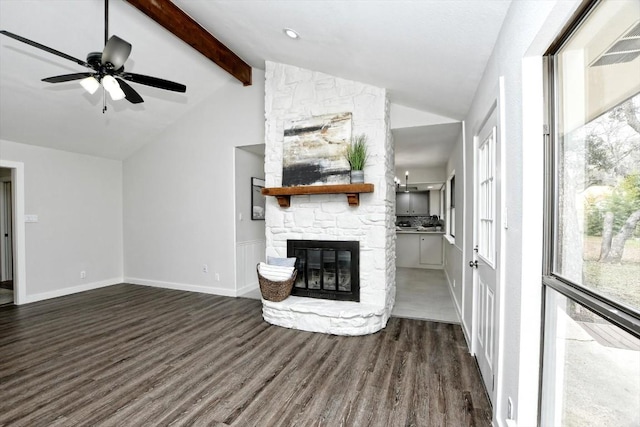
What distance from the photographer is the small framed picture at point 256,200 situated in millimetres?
5172

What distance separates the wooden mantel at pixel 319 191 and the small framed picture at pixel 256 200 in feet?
4.91

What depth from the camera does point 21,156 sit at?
14.4 ft

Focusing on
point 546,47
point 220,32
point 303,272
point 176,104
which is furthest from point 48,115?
point 546,47

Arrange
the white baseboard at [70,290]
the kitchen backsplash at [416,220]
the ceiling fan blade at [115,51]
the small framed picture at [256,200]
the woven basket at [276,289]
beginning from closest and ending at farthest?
the ceiling fan blade at [115,51]
the woven basket at [276,289]
the white baseboard at [70,290]
the small framed picture at [256,200]
the kitchen backsplash at [416,220]

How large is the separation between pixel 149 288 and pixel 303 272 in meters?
3.22

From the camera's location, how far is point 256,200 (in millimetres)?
5246

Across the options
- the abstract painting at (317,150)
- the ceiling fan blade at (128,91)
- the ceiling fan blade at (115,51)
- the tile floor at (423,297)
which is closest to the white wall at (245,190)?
the tile floor at (423,297)

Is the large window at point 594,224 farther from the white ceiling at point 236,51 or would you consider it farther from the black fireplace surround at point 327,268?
the black fireplace surround at point 327,268

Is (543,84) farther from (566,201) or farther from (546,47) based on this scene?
(566,201)

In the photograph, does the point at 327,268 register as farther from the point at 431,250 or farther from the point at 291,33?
the point at 431,250

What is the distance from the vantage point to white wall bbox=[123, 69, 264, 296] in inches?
186

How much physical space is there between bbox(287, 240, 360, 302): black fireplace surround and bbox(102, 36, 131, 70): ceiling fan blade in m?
2.45

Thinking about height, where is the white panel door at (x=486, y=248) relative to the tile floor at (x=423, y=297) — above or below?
above

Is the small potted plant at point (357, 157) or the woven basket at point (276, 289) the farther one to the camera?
the woven basket at point (276, 289)
